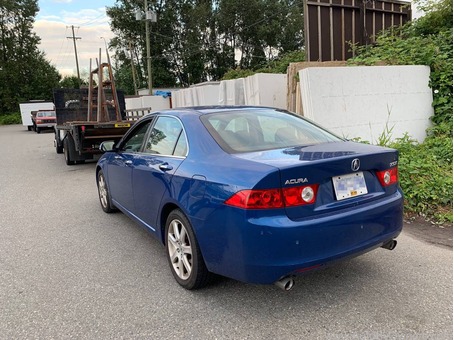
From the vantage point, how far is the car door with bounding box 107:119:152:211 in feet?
13.8

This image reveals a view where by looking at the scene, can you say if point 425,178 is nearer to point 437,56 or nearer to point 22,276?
point 437,56

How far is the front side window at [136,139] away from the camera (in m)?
4.20

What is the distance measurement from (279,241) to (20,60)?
55.8 metres

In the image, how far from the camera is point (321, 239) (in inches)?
98.9

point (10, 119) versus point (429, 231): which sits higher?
point (10, 119)

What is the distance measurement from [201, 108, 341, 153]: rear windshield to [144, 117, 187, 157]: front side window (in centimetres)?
Result: 28

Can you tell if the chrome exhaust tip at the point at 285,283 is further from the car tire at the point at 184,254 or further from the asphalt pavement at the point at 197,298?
the car tire at the point at 184,254

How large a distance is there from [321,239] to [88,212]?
13.9 ft

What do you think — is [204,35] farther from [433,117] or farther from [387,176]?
[387,176]

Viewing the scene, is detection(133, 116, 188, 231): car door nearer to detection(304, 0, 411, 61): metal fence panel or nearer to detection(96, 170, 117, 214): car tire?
detection(96, 170, 117, 214): car tire

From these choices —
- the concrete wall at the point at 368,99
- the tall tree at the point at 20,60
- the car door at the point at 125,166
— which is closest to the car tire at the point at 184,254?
the car door at the point at 125,166

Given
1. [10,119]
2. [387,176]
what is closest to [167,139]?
[387,176]

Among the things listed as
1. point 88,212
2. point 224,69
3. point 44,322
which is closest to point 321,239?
point 44,322

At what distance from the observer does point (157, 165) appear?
3.49m
